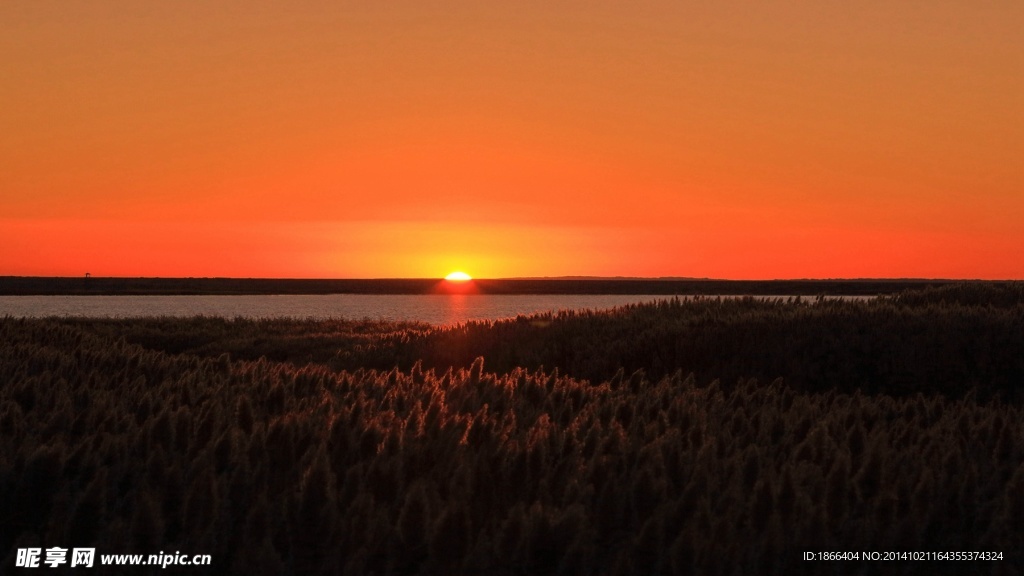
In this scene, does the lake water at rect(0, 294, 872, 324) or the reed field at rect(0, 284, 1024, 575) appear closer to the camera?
the reed field at rect(0, 284, 1024, 575)

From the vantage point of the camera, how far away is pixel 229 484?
377cm

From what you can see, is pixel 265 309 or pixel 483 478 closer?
pixel 483 478

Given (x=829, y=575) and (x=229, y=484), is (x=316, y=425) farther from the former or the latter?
(x=829, y=575)

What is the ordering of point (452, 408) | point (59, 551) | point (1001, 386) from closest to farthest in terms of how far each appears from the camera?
point (59, 551)
point (452, 408)
point (1001, 386)

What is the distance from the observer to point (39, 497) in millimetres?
3764

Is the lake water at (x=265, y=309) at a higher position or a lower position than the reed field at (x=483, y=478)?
lower

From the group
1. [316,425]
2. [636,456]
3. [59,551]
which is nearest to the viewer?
[59,551]

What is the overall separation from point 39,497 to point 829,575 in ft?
9.91

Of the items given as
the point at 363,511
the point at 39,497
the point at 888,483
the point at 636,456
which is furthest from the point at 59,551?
the point at 888,483

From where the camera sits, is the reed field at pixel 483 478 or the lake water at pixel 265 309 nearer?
the reed field at pixel 483 478

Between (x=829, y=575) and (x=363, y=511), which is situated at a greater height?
(x=363, y=511)

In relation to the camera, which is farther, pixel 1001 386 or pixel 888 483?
pixel 1001 386

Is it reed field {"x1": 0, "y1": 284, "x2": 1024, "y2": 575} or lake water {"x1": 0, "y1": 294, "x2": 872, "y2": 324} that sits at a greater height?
reed field {"x1": 0, "y1": 284, "x2": 1024, "y2": 575}

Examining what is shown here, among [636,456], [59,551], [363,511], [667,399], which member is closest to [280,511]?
[363,511]
